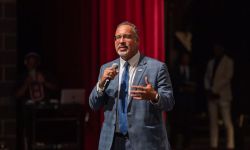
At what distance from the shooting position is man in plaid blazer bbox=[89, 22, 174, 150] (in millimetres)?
3426

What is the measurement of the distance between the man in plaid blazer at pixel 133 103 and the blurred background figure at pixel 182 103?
4.04 metres

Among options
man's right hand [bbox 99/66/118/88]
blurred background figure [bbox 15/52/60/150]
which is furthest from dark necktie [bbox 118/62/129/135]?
blurred background figure [bbox 15/52/60/150]

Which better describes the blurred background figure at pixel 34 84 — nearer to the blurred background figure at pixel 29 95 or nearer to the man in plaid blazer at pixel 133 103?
the blurred background figure at pixel 29 95

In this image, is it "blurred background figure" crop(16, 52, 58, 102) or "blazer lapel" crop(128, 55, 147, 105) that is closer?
"blazer lapel" crop(128, 55, 147, 105)

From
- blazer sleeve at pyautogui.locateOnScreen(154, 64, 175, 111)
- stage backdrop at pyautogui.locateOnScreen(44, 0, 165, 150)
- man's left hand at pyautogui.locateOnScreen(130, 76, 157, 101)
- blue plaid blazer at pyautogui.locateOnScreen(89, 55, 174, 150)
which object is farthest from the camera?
stage backdrop at pyautogui.locateOnScreen(44, 0, 165, 150)

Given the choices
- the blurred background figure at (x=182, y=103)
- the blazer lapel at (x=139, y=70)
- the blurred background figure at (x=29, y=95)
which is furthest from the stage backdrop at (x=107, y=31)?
the blurred background figure at (x=182, y=103)

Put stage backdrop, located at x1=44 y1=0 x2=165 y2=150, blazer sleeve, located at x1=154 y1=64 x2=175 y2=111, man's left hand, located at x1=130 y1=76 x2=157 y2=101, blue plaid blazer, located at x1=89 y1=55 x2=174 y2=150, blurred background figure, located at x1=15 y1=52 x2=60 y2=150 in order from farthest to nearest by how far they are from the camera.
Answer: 1. blurred background figure, located at x1=15 y1=52 x2=60 y2=150
2. stage backdrop, located at x1=44 y1=0 x2=165 y2=150
3. blue plaid blazer, located at x1=89 y1=55 x2=174 y2=150
4. blazer sleeve, located at x1=154 y1=64 x2=175 y2=111
5. man's left hand, located at x1=130 y1=76 x2=157 y2=101

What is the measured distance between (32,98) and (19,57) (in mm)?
1218

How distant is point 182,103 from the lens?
753 centimetres

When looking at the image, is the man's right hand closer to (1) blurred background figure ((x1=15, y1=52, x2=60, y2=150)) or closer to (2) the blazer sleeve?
(2) the blazer sleeve

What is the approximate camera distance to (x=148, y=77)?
3477 millimetres

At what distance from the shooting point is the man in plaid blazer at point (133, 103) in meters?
3.43

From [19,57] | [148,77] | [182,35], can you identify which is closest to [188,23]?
[182,35]

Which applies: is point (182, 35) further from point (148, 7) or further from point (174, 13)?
point (148, 7)
